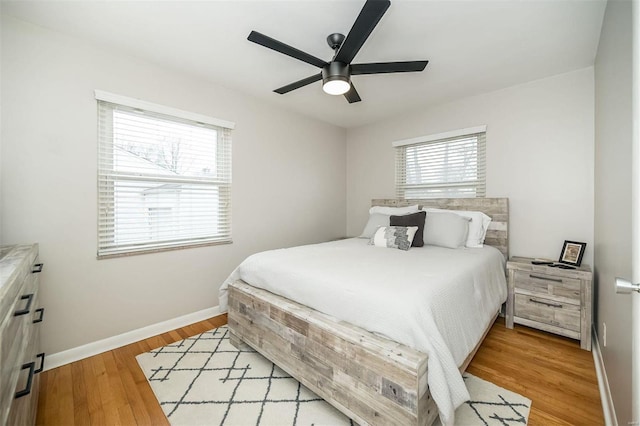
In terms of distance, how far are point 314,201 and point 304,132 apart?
3.28 feet

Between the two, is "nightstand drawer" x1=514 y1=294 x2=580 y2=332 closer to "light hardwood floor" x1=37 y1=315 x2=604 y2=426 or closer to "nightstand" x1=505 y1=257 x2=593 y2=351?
"nightstand" x1=505 y1=257 x2=593 y2=351

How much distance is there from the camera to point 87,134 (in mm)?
2125

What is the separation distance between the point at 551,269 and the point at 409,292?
181 cm

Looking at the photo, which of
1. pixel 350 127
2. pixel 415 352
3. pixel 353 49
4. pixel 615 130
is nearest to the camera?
pixel 415 352

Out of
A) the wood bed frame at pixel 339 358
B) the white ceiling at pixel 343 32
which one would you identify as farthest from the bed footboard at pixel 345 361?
the white ceiling at pixel 343 32

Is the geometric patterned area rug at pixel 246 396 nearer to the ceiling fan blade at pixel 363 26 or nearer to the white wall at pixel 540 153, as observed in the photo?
the white wall at pixel 540 153

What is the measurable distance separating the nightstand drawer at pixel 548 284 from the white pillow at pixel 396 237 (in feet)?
3.30

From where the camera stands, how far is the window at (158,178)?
2250mm

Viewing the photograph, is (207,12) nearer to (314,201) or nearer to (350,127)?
(314,201)

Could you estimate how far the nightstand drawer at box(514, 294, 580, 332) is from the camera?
2.22 meters

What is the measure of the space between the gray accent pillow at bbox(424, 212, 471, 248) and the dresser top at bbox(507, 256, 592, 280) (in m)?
0.48

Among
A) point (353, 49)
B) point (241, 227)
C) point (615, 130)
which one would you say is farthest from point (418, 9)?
point (241, 227)

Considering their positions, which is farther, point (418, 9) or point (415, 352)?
point (418, 9)

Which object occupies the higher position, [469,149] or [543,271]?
[469,149]
